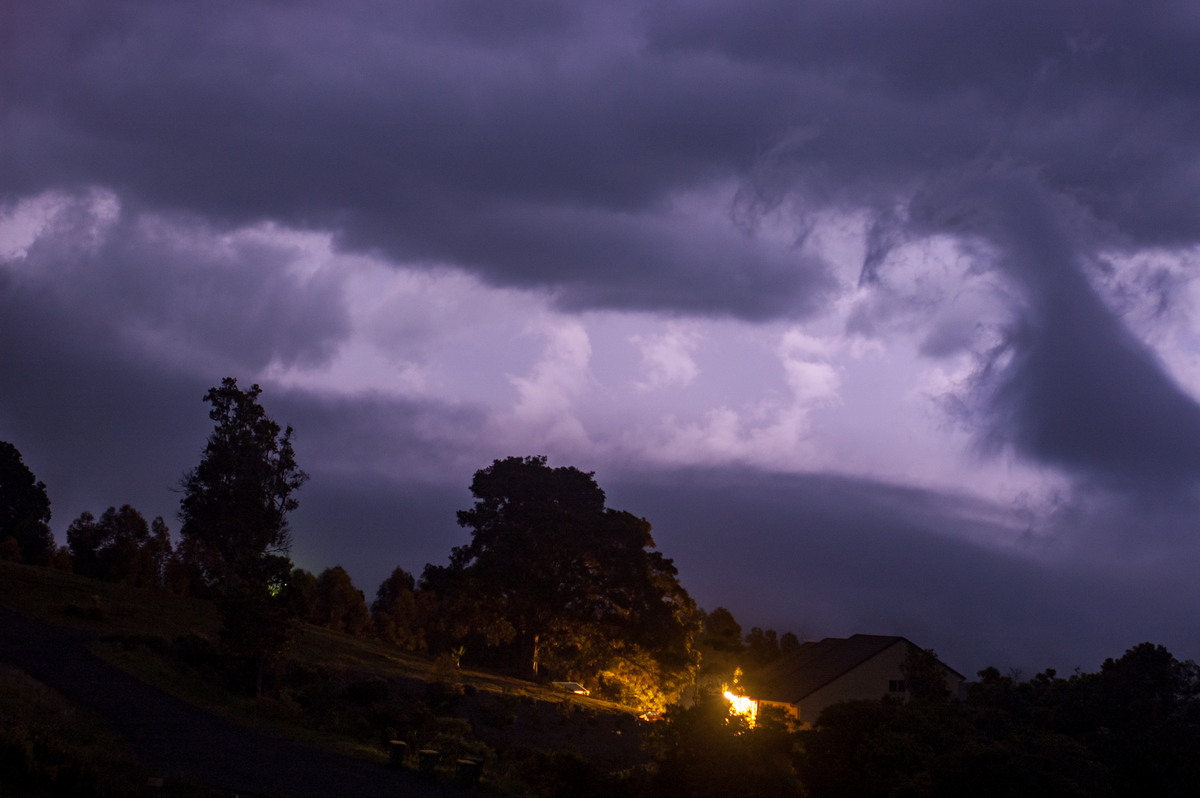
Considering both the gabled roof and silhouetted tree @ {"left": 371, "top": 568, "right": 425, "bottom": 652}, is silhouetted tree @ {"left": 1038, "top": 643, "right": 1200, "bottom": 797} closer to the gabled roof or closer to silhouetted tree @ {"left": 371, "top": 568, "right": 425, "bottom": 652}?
the gabled roof

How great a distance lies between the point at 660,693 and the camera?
48438 millimetres

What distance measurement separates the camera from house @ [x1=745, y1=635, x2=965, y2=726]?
2056 inches

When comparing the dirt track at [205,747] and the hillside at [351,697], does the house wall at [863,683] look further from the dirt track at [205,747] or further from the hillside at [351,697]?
the dirt track at [205,747]

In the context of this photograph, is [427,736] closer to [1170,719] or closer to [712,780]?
[712,780]

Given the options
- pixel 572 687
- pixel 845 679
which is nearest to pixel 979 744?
pixel 845 679

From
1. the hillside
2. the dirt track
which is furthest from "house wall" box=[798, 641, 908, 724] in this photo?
the dirt track

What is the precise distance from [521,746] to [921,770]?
569 inches

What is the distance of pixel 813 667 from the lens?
186ft

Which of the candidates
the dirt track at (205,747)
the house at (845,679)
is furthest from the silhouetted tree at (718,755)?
the house at (845,679)

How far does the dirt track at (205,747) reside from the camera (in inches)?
749

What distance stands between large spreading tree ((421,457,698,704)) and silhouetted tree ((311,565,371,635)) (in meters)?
37.9

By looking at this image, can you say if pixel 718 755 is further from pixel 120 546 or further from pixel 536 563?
pixel 120 546

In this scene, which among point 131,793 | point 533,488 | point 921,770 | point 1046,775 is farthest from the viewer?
point 533,488

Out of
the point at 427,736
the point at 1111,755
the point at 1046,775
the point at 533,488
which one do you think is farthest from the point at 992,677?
the point at 533,488
